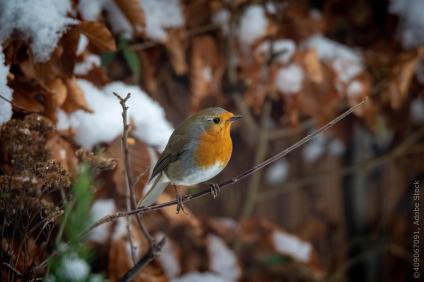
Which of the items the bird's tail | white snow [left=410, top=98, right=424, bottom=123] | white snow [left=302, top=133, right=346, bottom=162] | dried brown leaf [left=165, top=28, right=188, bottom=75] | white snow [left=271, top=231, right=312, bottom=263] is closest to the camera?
the bird's tail

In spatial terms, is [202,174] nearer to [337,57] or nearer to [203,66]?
[203,66]

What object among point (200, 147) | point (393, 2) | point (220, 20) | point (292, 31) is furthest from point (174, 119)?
point (393, 2)

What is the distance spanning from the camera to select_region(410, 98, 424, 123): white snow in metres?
2.04

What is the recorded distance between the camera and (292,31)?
1.69m

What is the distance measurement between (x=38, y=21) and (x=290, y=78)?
90 centimetres

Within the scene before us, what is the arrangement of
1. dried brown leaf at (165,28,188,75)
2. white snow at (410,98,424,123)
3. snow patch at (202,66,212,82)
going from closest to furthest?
1. dried brown leaf at (165,28,188,75)
2. snow patch at (202,66,212,82)
3. white snow at (410,98,424,123)

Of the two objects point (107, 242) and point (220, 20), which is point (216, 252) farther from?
point (220, 20)

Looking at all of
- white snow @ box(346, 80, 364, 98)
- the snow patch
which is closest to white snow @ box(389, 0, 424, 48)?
white snow @ box(346, 80, 364, 98)

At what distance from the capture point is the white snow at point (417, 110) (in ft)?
6.70

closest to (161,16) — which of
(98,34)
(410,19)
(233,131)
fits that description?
(98,34)

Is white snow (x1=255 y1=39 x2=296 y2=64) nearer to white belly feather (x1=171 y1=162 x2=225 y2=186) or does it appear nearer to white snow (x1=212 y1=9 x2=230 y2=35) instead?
white snow (x1=212 y1=9 x2=230 y2=35)

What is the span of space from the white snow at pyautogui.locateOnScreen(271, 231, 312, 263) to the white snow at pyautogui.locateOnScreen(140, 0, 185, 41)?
0.86 metres

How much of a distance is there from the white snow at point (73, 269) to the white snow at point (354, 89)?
1.16 metres

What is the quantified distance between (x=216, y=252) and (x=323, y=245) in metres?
0.74
